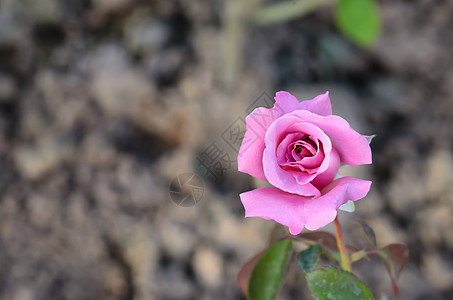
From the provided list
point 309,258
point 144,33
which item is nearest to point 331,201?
point 309,258

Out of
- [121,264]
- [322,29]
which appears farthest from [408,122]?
[121,264]

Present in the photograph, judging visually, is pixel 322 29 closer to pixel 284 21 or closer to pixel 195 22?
pixel 284 21

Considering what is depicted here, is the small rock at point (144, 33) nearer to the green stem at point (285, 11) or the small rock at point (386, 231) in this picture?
the green stem at point (285, 11)

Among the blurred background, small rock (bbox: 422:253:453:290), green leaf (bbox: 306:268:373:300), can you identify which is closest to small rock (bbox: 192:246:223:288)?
the blurred background

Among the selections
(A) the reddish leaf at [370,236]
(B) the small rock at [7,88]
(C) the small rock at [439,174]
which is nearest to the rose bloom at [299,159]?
(A) the reddish leaf at [370,236]

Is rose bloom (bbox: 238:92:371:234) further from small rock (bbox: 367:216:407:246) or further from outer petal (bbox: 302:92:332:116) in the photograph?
small rock (bbox: 367:216:407:246)

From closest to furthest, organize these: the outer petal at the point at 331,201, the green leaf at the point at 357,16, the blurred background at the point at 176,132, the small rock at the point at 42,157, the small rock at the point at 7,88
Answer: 1. the outer petal at the point at 331,201
2. the green leaf at the point at 357,16
3. the blurred background at the point at 176,132
4. the small rock at the point at 42,157
5. the small rock at the point at 7,88
